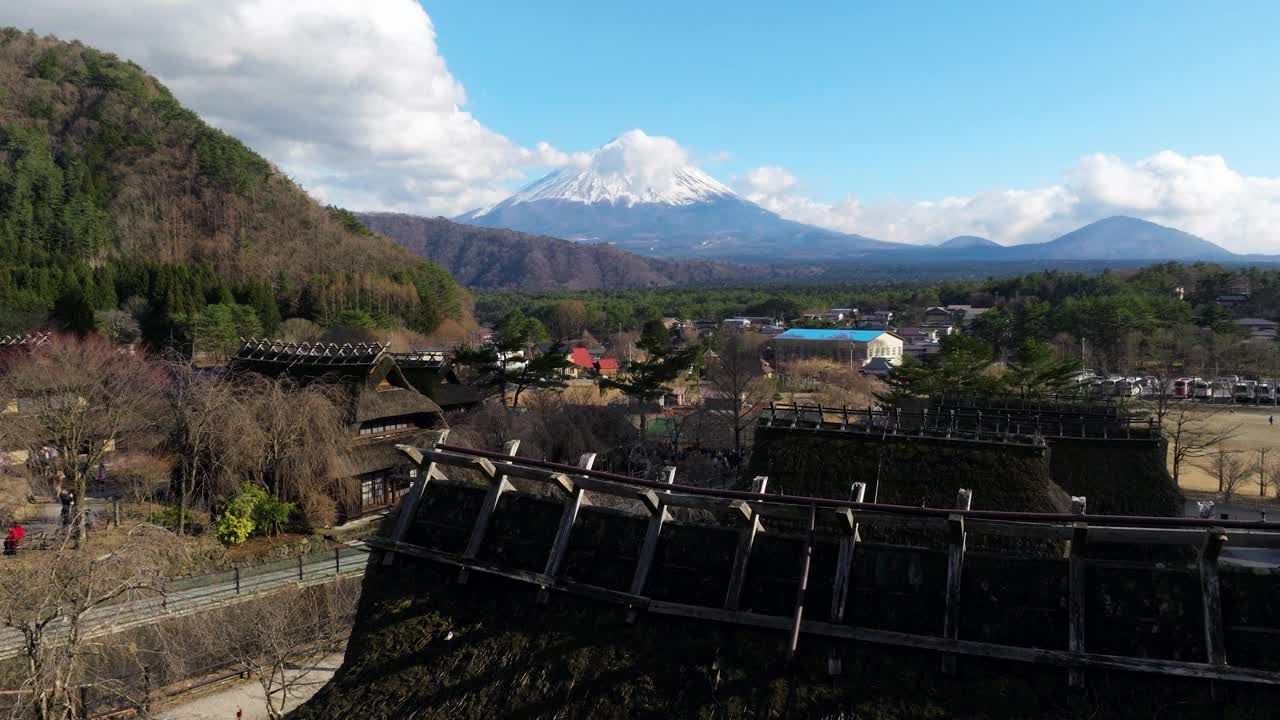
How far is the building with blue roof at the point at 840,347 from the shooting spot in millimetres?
67312

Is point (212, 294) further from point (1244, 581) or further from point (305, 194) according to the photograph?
point (1244, 581)

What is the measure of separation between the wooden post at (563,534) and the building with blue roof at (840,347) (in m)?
60.0

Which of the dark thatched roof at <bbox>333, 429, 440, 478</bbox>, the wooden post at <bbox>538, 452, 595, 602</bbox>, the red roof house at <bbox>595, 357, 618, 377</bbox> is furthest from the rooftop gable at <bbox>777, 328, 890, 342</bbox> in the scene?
the wooden post at <bbox>538, 452, 595, 602</bbox>

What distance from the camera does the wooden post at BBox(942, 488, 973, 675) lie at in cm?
475

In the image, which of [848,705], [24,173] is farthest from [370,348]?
[24,173]

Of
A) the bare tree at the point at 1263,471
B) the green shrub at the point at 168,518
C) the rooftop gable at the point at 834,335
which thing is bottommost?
the bare tree at the point at 1263,471

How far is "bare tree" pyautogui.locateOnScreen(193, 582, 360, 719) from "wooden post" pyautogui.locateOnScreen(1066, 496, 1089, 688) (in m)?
12.5

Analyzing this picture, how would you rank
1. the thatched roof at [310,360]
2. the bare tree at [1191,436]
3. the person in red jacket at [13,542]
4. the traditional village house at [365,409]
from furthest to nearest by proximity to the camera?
the bare tree at [1191,436], the thatched roof at [310,360], the traditional village house at [365,409], the person in red jacket at [13,542]

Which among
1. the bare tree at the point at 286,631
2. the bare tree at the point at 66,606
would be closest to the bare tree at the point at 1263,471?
the bare tree at the point at 286,631

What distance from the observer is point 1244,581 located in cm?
461

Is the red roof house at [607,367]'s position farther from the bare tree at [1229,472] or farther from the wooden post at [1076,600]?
the wooden post at [1076,600]

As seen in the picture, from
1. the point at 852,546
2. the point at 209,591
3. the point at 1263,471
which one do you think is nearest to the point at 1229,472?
the point at 1263,471

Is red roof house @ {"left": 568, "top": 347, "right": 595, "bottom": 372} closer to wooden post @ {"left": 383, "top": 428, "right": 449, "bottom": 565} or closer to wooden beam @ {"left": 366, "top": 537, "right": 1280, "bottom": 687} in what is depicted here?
wooden post @ {"left": 383, "top": 428, "right": 449, "bottom": 565}

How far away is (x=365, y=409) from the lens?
72.3ft
